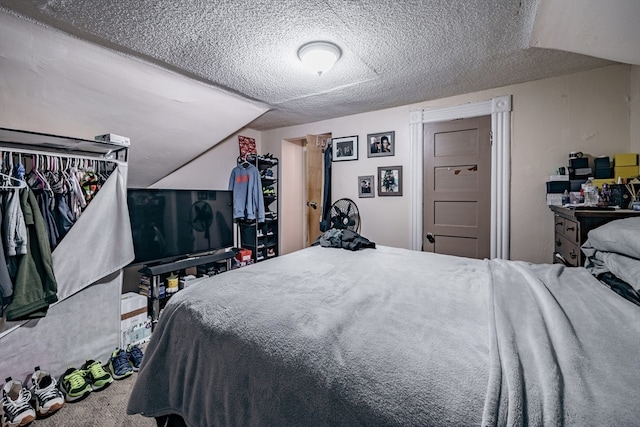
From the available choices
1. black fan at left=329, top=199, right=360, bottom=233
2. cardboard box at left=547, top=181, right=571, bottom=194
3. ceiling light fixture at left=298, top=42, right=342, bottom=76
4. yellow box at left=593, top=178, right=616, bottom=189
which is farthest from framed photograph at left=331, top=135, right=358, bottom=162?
yellow box at left=593, top=178, right=616, bottom=189

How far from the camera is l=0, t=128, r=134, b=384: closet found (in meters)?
1.63

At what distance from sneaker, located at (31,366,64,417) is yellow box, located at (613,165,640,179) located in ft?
13.4

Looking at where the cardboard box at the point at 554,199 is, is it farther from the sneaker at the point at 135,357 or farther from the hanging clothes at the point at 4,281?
the hanging clothes at the point at 4,281

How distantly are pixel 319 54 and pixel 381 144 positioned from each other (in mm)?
1685

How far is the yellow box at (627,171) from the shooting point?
2111 millimetres

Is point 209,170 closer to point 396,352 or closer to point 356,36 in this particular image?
point 356,36

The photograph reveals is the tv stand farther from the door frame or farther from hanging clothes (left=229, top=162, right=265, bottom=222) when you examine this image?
the door frame

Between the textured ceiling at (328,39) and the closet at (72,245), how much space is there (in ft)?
2.36

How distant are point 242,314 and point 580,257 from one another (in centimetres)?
203

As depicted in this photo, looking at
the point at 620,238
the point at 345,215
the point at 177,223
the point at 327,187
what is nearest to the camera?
the point at 620,238

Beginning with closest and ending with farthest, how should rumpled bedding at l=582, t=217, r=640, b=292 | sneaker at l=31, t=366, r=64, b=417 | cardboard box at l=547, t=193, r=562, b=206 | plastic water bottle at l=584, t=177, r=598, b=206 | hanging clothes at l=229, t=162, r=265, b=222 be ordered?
rumpled bedding at l=582, t=217, r=640, b=292, sneaker at l=31, t=366, r=64, b=417, plastic water bottle at l=584, t=177, r=598, b=206, cardboard box at l=547, t=193, r=562, b=206, hanging clothes at l=229, t=162, r=265, b=222

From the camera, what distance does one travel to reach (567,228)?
2.04 m

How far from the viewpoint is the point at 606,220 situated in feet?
5.52

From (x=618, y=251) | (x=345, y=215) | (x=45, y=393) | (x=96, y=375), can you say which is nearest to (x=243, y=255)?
(x=345, y=215)
